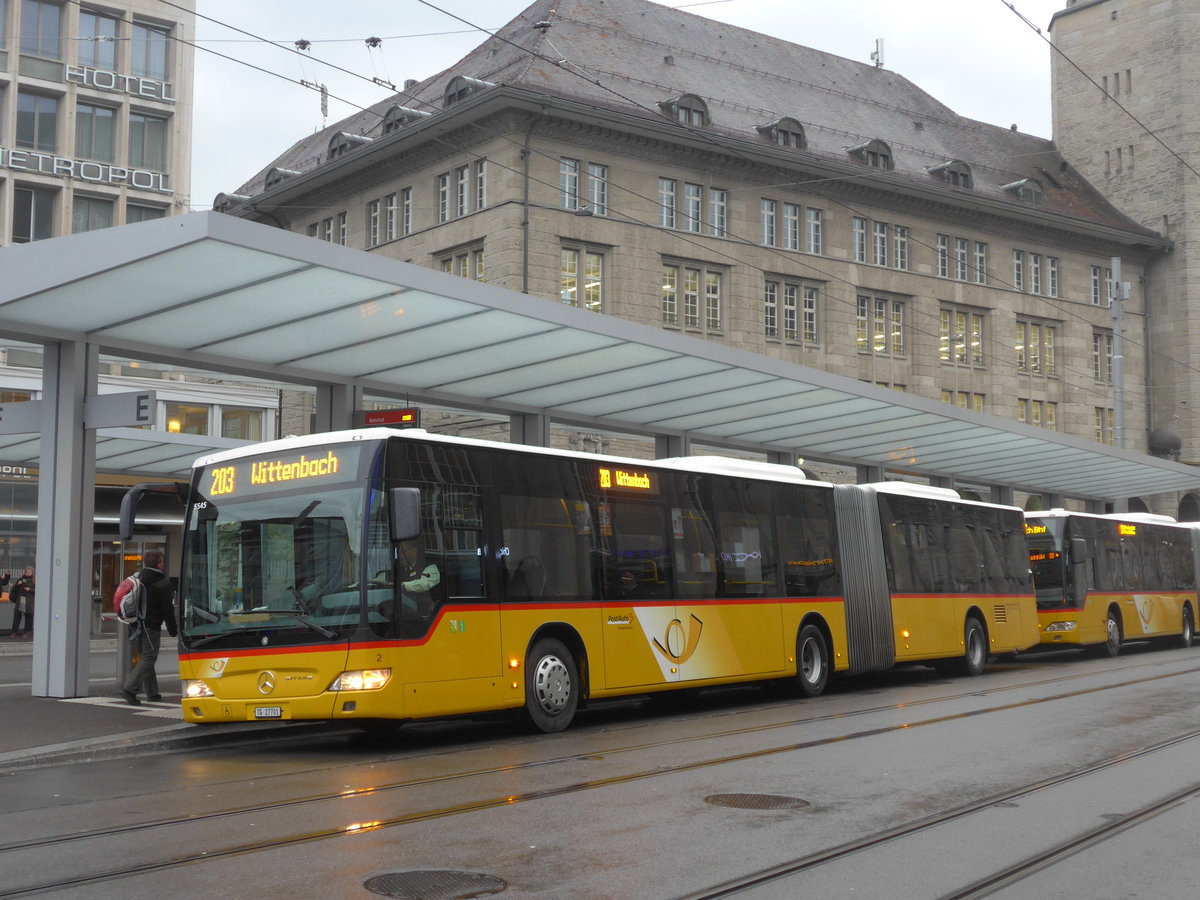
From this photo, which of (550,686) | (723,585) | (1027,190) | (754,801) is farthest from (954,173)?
(754,801)

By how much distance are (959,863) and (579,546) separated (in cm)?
773

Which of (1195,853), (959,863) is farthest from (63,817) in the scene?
(1195,853)

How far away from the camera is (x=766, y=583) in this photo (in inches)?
707

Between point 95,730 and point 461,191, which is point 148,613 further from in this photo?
point 461,191

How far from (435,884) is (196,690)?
22.0 feet

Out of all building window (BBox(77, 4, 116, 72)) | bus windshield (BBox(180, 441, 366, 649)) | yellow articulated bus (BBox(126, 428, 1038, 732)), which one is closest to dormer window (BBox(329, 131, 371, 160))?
building window (BBox(77, 4, 116, 72))

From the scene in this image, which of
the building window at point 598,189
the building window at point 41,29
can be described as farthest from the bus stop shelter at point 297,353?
the building window at point 41,29

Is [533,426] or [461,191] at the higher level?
[461,191]

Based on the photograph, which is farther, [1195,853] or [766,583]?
[766,583]

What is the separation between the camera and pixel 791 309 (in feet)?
178

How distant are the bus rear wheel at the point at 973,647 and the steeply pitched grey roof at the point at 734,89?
1023 inches

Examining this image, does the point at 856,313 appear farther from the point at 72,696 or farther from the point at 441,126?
the point at 72,696

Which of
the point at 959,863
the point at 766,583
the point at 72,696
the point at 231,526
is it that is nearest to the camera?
the point at 959,863

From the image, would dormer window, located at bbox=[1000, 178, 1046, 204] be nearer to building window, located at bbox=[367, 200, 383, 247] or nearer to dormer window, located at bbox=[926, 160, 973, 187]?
dormer window, located at bbox=[926, 160, 973, 187]
